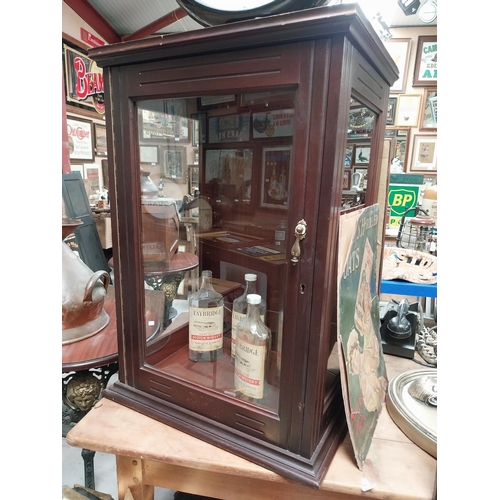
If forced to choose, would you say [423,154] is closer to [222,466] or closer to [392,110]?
[392,110]

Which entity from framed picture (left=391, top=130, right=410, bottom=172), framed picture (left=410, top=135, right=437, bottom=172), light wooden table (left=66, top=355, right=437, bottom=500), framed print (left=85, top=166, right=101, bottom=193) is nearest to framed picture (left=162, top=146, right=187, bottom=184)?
light wooden table (left=66, top=355, right=437, bottom=500)

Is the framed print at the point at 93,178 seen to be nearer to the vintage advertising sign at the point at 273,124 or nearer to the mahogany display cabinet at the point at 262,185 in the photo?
the mahogany display cabinet at the point at 262,185

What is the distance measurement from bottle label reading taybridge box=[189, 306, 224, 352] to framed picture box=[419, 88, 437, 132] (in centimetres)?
356

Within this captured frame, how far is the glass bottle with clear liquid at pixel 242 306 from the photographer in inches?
29.4

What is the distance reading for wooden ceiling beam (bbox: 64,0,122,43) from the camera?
3.18 meters

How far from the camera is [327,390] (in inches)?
25.2

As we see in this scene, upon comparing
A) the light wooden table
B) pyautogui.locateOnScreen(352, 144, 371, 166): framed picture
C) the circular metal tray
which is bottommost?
the light wooden table

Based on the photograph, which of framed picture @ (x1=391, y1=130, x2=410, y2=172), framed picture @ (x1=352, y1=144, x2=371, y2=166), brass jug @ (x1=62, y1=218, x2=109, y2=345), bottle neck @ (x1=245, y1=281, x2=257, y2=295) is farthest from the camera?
framed picture @ (x1=391, y1=130, x2=410, y2=172)

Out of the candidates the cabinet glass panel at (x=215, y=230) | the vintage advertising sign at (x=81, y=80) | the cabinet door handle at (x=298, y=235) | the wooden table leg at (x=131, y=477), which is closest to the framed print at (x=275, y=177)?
the cabinet glass panel at (x=215, y=230)

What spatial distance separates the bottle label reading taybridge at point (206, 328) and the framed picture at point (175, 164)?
1.10ft

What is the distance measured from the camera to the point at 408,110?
358 centimetres

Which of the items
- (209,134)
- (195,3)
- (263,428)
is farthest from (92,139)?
(263,428)

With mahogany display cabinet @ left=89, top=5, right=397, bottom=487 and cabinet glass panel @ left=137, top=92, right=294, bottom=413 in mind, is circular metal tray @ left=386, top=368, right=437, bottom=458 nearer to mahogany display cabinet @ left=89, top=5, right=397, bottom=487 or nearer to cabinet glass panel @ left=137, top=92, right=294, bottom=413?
mahogany display cabinet @ left=89, top=5, right=397, bottom=487

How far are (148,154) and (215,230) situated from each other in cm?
31
